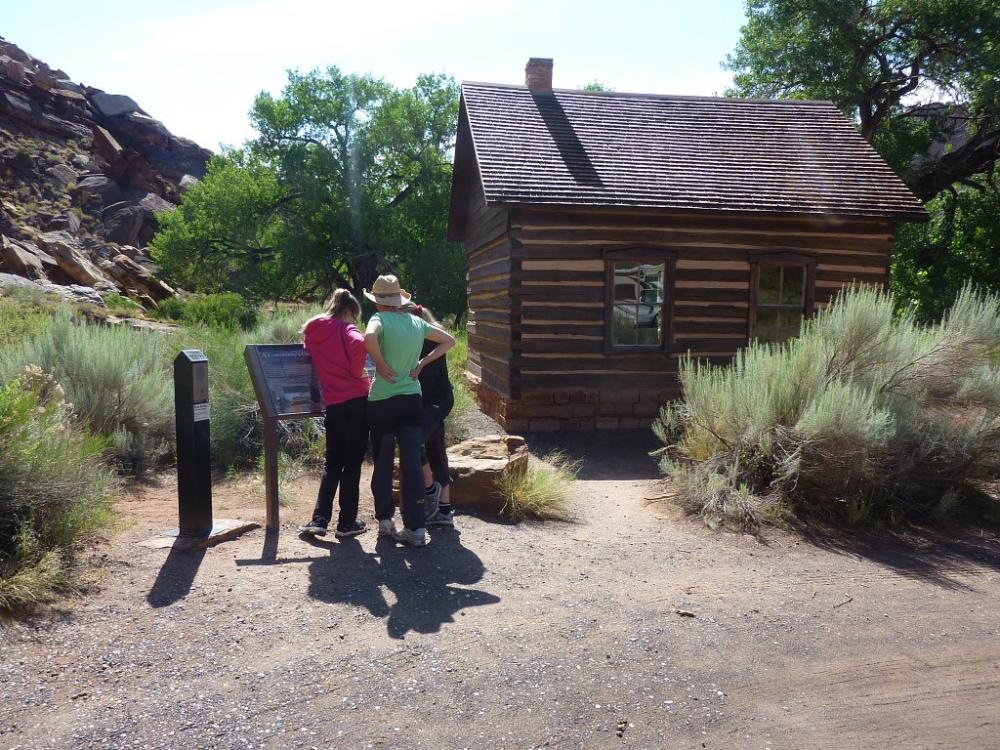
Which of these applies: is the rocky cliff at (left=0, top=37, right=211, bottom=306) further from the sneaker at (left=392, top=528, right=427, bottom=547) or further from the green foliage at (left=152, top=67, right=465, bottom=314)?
A: the sneaker at (left=392, top=528, right=427, bottom=547)

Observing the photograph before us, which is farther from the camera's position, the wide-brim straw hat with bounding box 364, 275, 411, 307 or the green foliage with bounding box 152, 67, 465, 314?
the green foliage with bounding box 152, 67, 465, 314

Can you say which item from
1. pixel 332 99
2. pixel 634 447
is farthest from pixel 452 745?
pixel 332 99

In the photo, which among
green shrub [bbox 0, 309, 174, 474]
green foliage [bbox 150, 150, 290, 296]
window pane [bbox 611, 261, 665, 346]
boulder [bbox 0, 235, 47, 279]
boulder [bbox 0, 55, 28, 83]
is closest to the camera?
green shrub [bbox 0, 309, 174, 474]

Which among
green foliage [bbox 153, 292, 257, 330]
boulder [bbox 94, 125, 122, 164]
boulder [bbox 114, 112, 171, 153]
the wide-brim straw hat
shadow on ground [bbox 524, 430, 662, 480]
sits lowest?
shadow on ground [bbox 524, 430, 662, 480]

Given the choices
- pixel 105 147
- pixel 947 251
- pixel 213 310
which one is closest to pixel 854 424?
pixel 947 251

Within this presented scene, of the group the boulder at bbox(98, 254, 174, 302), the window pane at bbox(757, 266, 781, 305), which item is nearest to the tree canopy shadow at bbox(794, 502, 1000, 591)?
the window pane at bbox(757, 266, 781, 305)

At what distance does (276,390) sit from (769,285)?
816 cm

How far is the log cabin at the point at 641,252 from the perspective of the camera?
10.5m

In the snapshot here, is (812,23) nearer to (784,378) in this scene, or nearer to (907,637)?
(784,378)

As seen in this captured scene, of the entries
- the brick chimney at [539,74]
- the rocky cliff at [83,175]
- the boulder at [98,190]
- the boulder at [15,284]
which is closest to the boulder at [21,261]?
the rocky cliff at [83,175]

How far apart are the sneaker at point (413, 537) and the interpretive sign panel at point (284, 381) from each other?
112cm

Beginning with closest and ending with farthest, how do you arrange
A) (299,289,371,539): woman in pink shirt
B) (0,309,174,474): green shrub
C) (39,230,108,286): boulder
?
1. (299,289,371,539): woman in pink shirt
2. (0,309,174,474): green shrub
3. (39,230,108,286): boulder

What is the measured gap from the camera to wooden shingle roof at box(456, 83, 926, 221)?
10594 mm

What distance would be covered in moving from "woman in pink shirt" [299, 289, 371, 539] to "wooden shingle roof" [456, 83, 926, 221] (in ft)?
16.0
